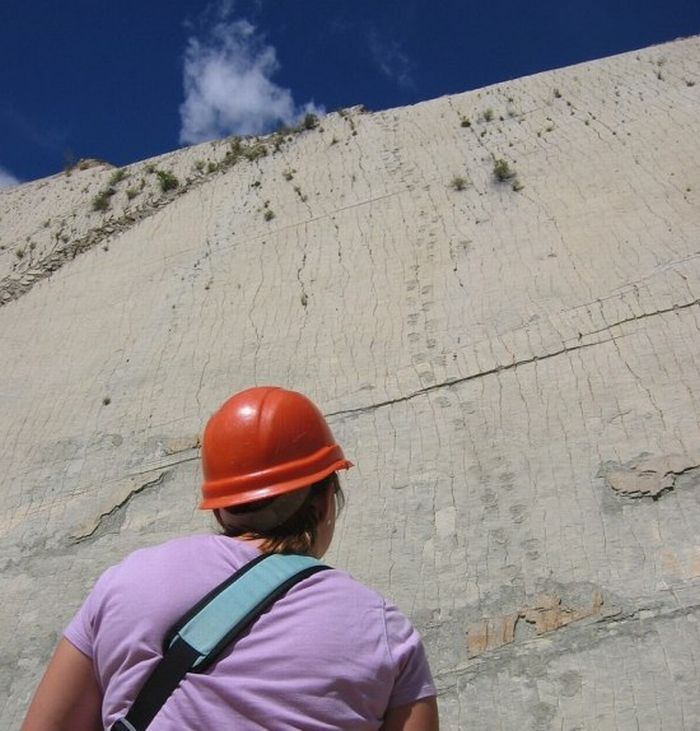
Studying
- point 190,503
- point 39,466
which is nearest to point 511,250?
point 190,503

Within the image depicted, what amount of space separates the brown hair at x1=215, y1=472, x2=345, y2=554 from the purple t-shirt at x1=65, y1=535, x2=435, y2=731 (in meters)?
0.07

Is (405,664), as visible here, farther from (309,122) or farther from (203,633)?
(309,122)

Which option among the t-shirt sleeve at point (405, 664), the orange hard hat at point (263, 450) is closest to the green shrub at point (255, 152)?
the orange hard hat at point (263, 450)

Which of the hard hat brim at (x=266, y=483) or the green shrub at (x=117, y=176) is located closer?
the hard hat brim at (x=266, y=483)

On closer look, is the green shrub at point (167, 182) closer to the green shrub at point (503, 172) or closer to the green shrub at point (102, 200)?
the green shrub at point (102, 200)

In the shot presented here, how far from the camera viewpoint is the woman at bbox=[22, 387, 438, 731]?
140 centimetres

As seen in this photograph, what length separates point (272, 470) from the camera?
5.75 ft

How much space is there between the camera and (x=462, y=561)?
534cm

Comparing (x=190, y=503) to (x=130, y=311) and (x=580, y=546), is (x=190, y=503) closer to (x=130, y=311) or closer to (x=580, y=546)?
(x=580, y=546)

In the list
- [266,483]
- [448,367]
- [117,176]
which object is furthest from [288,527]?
[117,176]

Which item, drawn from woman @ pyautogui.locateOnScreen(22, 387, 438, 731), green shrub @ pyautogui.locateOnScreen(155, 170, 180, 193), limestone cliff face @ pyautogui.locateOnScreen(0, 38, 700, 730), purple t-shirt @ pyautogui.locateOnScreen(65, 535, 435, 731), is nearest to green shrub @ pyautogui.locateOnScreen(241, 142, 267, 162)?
limestone cliff face @ pyautogui.locateOnScreen(0, 38, 700, 730)

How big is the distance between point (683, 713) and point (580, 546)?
4.15 feet

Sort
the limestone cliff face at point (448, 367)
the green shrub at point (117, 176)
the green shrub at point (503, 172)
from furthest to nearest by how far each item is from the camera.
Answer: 1. the green shrub at point (117, 176)
2. the green shrub at point (503, 172)
3. the limestone cliff face at point (448, 367)

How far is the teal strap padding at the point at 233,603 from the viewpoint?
1.43m
